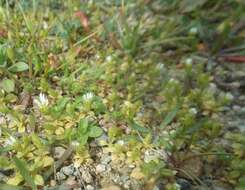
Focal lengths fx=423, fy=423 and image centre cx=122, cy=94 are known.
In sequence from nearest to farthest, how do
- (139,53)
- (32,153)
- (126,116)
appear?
1. (32,153)
2. (126,116)
3. (139,53)

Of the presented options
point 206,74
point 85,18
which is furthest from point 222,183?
point 85,18

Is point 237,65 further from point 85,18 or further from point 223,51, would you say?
point 85,18

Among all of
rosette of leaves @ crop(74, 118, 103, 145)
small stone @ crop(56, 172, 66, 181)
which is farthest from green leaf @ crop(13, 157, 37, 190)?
rosette of leaves @ crop(74, 118, 103, 145)

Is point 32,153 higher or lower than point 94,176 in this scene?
higher

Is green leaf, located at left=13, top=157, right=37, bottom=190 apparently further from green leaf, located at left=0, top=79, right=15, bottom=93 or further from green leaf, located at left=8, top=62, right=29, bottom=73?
green leaf, located at left=8, top=62, right=29, bottom=73

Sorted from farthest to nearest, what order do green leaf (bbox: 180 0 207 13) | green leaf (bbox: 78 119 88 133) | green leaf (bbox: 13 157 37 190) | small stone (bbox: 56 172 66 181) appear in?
green leaf (bbox: 180 0 207 13) → green leaf (bbox: 78 119 88 133) → small stone (bbox: 56 172 66 181) → green leaf (bbox: 13 157 37 190)

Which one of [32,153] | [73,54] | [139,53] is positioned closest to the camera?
[32,153]

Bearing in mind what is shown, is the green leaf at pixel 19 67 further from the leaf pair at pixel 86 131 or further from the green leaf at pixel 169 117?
the green leaf at pixel 169 117

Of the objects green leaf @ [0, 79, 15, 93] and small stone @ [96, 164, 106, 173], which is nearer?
small stone @ [96, 164, 106, 173]

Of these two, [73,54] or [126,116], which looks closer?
[126,116]
